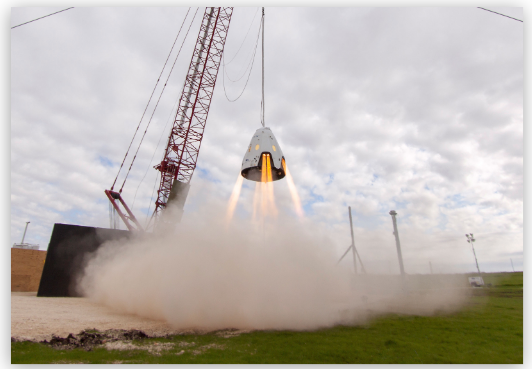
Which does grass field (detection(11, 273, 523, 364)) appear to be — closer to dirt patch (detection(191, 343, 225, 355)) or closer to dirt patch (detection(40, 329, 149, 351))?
dirt patch (detection(191, 343, 225, 355))

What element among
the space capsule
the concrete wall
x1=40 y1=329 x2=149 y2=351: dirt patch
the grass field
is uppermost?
the space capsule

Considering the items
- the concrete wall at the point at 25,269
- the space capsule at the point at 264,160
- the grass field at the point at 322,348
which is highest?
the space capsule at the point at 264,160

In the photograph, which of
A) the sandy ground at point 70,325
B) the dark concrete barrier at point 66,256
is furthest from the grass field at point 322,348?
the dark concrete barrier at point 66,256

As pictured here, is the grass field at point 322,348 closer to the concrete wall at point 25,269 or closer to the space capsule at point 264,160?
the space capsule at point 264,160

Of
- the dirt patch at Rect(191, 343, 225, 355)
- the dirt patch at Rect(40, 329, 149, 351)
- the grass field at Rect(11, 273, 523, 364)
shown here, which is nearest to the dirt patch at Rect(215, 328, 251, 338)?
the grass field at Rect(11, 273, 523, 364)

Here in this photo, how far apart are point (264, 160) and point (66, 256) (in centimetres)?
2394

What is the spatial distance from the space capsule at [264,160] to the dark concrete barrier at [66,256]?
20.9 m

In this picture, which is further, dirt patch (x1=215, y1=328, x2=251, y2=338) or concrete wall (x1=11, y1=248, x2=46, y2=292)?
concrete wall (x1=11, y1=248, x2=46, y2=292)

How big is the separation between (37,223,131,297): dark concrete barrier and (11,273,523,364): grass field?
795 inches

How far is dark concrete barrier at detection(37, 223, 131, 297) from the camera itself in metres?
24.3

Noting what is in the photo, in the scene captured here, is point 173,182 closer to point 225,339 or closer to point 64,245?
point 64,245

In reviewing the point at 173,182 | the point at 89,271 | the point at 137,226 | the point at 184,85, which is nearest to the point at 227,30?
the point at 184,85

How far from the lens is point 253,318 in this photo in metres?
12.0

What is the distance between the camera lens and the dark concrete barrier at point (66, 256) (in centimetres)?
2427
